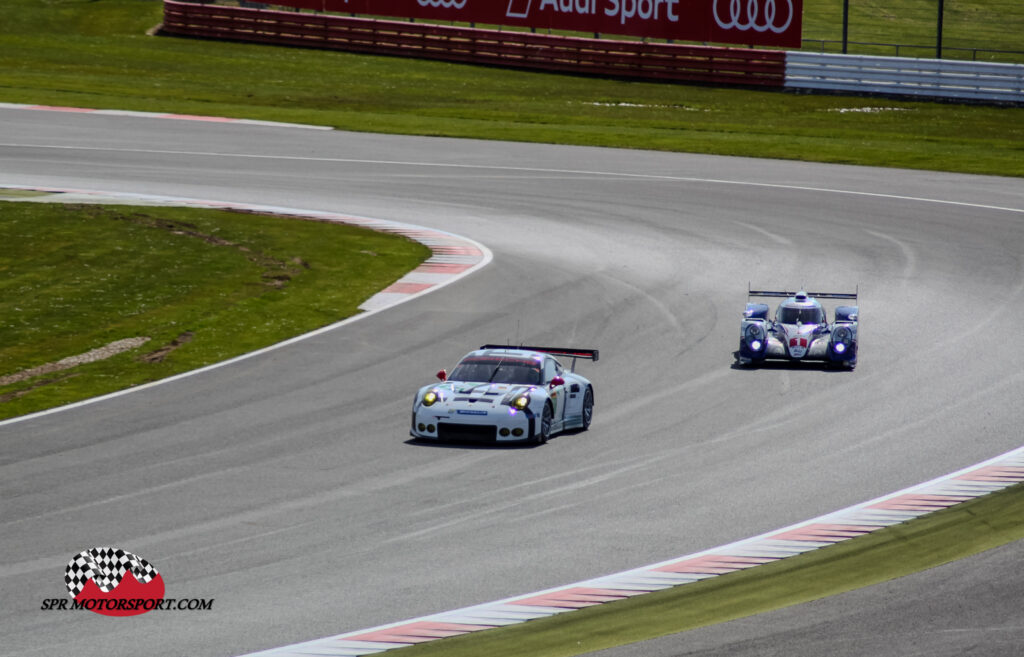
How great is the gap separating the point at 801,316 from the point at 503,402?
6492 millimetres

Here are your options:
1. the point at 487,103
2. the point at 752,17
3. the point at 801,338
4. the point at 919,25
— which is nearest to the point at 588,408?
the point at 801,338

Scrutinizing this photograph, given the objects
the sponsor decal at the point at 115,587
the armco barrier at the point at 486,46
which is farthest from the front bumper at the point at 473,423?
the armco barrier at the point at 486,46

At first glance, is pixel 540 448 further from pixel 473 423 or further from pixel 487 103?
pixel 487 103

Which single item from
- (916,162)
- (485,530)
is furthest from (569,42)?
(485,530)

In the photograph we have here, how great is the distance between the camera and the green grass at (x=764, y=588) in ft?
36.2

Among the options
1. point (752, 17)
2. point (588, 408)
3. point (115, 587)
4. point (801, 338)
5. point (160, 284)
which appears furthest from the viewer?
point (752, 17)

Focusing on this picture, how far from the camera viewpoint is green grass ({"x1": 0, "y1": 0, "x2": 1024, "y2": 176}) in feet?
145

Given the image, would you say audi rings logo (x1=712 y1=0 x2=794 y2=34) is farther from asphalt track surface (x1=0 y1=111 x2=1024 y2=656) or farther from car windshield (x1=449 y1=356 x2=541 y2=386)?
car windshield (x1=449 y1=356 x2=541 y2=386)

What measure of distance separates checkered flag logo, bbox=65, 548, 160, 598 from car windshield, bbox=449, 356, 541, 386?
6.49 m

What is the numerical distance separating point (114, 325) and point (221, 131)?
22.7 meters

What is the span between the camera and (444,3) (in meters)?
60.5

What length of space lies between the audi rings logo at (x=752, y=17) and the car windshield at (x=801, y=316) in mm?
35756

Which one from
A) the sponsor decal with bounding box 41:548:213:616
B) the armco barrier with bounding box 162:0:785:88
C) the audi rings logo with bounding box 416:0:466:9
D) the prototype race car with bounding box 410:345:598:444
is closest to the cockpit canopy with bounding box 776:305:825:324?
the prototype race car with bounding box 410:345:598:444

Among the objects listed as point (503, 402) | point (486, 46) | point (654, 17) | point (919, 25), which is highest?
point (919, 25)
